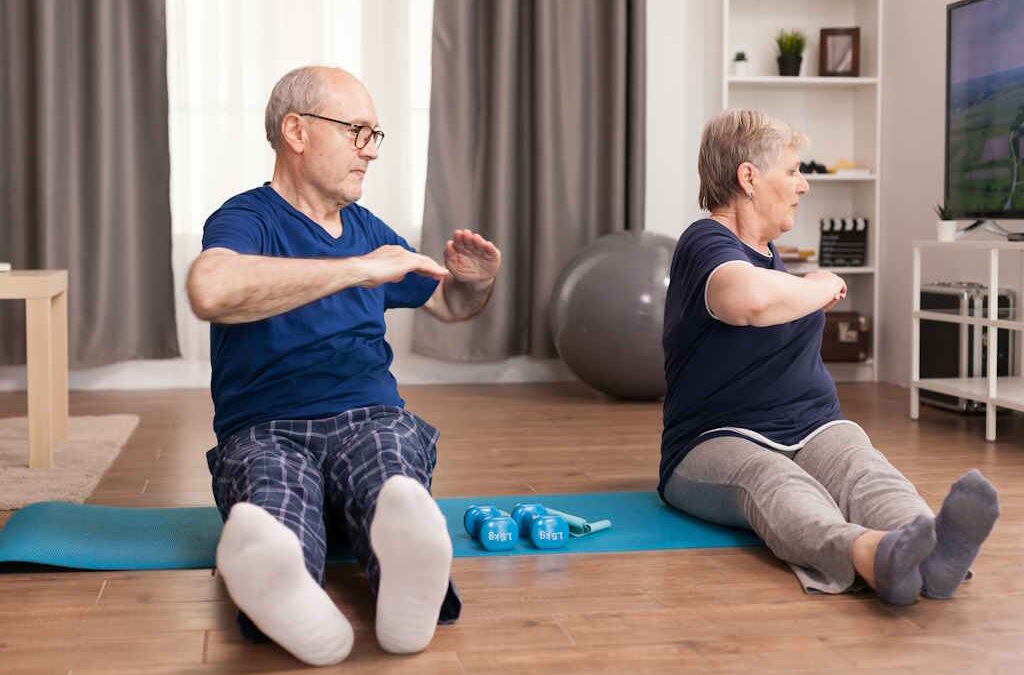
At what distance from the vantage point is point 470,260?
7.73ft

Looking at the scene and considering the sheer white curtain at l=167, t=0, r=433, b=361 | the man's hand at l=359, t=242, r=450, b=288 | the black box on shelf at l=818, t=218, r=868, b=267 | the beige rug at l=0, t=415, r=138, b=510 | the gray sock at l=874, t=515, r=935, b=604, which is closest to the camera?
the gray sock at l=874, t=515, r=935, b=604

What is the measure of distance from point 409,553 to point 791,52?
4.10 meters

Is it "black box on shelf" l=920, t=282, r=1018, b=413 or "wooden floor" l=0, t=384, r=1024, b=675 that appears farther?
"black box on shelf" l=920, t=282, r=1018, b=413

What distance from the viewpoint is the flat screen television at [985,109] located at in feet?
12.4

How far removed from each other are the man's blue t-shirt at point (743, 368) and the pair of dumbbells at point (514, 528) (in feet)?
1.10

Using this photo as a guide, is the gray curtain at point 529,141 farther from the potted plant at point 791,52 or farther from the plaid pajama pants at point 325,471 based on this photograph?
the plaid pajama pants at point 325,471

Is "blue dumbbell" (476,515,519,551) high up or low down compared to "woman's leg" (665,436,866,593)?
down

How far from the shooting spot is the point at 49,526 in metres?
2.38

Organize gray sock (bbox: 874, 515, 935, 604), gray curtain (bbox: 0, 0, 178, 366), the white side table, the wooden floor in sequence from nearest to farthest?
the wooden floor < gray sock (bbox: 874, 515, 935, 604) < the white side table < gray curtain (bbox: 0, 0, 178, 366)

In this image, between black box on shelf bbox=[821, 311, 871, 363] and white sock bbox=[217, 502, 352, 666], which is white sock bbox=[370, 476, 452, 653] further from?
black box on shelf bbox=[821, 311, 871, 363]

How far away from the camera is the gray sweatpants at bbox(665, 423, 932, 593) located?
1983mm

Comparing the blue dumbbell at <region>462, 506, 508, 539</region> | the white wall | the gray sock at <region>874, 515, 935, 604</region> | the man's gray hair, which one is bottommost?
the blue dumbbell at <region>462, 506, 508, 539</region>

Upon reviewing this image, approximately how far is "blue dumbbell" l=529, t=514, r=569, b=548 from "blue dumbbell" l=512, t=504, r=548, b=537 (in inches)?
1.2

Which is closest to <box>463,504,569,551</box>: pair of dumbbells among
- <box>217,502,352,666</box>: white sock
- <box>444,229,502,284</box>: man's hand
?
<box>444,229,502,284</box>: man's hand
